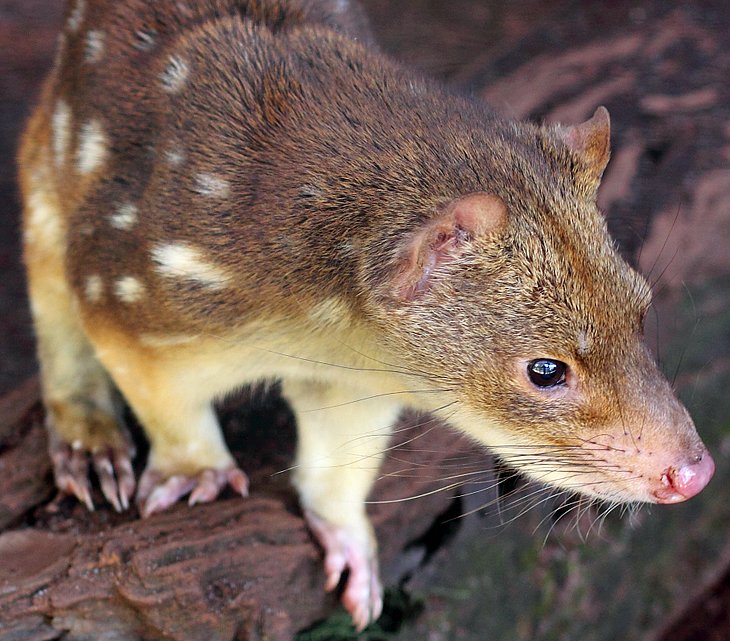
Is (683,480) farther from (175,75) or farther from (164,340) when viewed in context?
(175,75)

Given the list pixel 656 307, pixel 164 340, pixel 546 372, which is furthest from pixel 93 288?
pixel 656 307

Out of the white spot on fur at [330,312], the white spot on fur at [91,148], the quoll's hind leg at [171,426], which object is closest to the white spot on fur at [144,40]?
the white spot on fur at [91,148]

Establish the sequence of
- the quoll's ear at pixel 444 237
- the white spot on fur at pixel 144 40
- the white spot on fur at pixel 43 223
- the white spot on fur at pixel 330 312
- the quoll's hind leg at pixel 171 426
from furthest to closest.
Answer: the white spot on fur at pixel 43 223 → the white spot on fur at pixel 144 40 → the quoll's hind leg at pixel 171 426 → the white spot on fur at pixel 330 312 → the quoll's ear at pixel 444 237

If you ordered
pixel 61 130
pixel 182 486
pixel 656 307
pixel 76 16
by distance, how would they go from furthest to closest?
pixel 656 307 < pixel 76 16 < pixel 61 130 < pixel 182 486

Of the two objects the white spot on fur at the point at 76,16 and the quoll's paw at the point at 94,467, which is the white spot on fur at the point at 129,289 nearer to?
the quoll's paw at the point at 94,467

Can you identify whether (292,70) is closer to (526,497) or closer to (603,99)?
(526,497)

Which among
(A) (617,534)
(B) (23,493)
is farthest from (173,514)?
(A) (617,534)
